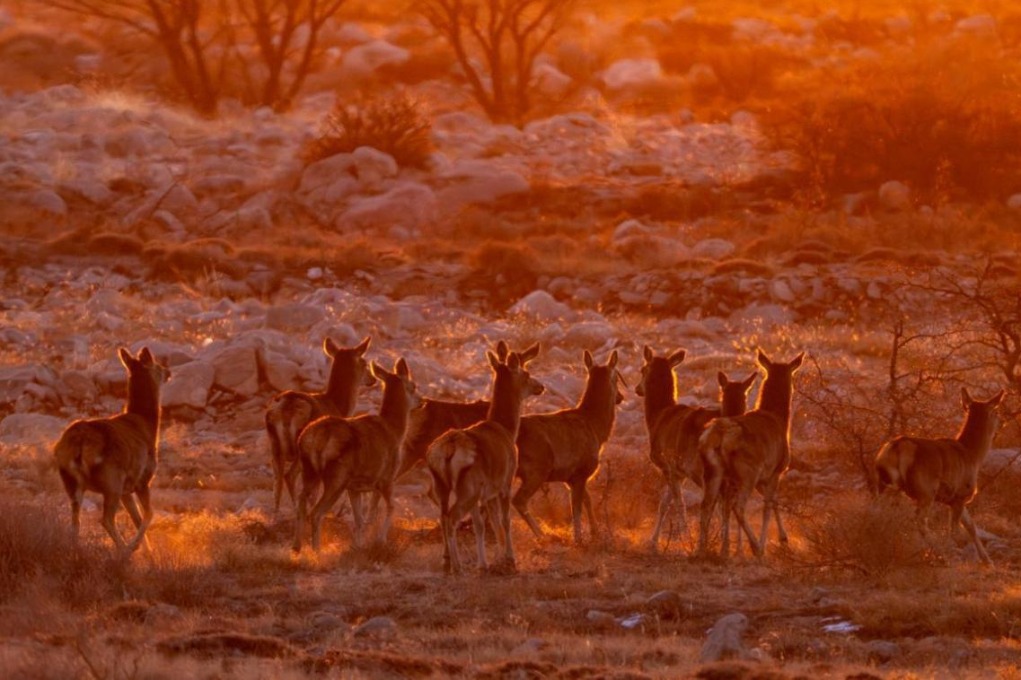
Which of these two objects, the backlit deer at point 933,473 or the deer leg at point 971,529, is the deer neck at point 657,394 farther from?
the deer leg at point 971,529

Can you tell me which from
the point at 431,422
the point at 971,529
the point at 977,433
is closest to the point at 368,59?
the point at 431,422

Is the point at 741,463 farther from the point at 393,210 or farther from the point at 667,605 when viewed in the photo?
the point at 393,210

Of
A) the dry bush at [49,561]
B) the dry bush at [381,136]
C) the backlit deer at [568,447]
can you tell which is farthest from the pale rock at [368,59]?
the dry bush at [49,561]

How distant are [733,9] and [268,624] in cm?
6770

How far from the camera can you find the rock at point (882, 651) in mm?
11875

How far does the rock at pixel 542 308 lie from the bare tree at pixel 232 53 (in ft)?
78.7

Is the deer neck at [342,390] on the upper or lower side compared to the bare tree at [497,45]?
lower

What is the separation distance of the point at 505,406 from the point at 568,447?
3.22 feet

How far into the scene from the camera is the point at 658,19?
7312cm

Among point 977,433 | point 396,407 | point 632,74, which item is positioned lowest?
point 977,433

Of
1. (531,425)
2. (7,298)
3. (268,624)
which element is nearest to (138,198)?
(7,298)

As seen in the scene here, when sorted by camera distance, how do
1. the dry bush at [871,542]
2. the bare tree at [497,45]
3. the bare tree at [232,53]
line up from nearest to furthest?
the dry bush at [871,542] → the bare tree at [232,53] → the bare tree at [497,45]

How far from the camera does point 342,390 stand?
17.9m

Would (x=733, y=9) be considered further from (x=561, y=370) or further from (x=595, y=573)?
(x=595, y=573)
